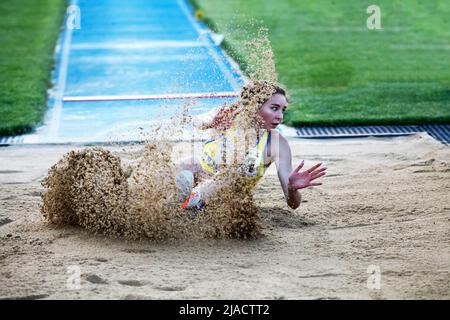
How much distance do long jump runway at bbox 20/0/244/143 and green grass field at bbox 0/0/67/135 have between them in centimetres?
15

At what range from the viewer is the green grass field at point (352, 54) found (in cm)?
914

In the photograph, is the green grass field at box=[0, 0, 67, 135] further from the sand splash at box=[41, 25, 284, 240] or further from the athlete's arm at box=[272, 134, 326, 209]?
the athlete's arm at box=[272, 134, 326, 209]

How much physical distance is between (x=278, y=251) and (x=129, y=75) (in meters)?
5.64

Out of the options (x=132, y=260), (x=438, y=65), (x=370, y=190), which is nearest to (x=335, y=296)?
(x=132, y=260)

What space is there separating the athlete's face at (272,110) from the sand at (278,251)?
2.11ft

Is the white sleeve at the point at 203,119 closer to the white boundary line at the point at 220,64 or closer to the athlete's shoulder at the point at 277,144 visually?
the athlete's shoulder at the point at 277,144

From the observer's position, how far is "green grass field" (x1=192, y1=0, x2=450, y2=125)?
9141 millimetres

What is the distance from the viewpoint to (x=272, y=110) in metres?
6.00

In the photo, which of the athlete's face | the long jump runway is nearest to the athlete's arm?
the athlete's face

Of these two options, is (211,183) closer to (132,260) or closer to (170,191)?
(170,191)

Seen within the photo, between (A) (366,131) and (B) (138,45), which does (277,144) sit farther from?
(B) (138,45)

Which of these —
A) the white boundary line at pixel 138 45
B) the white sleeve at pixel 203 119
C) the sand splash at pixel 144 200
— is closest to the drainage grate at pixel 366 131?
the white sleeve at pixel 203 119

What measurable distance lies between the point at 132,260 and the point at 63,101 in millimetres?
4775
